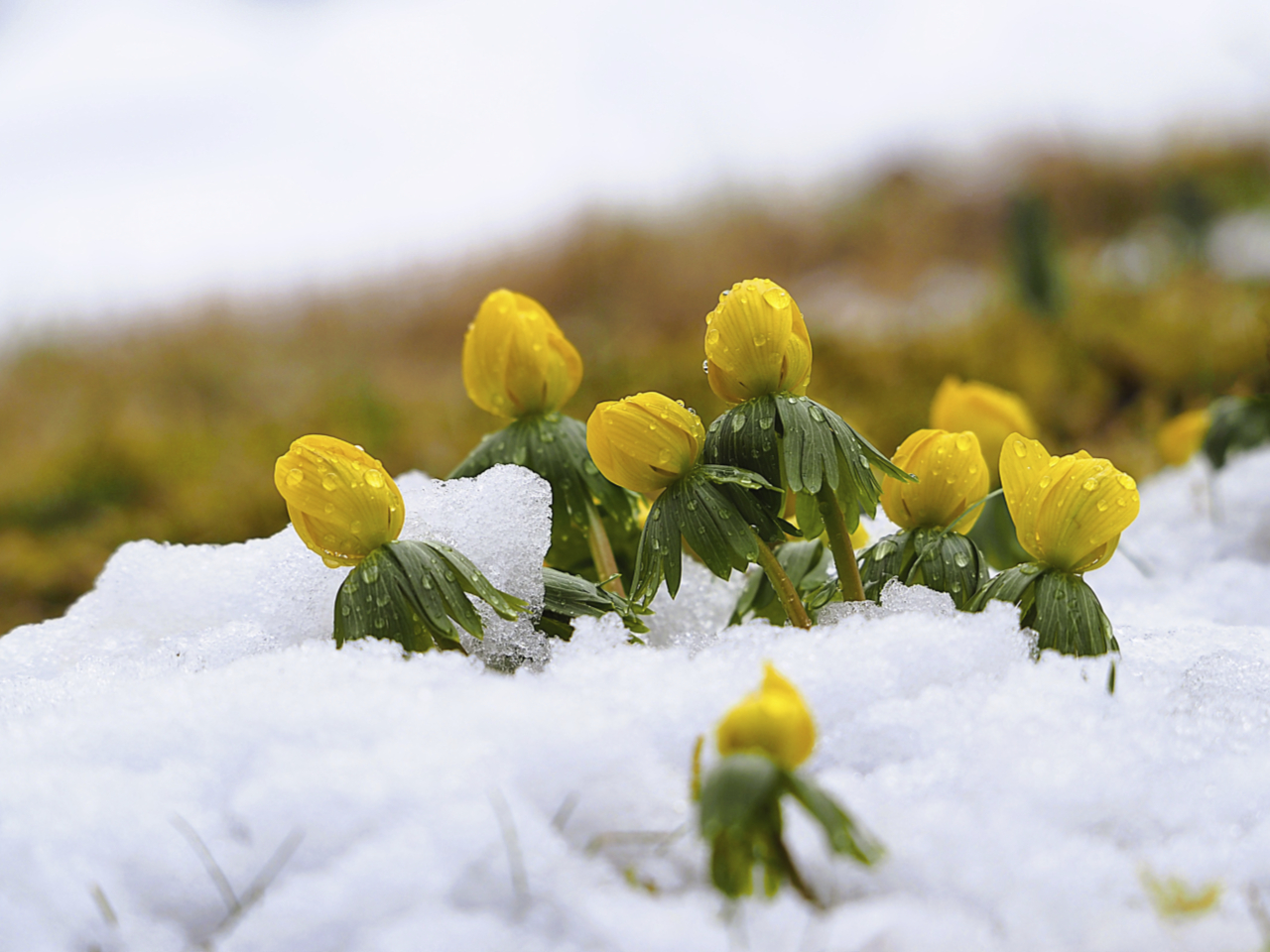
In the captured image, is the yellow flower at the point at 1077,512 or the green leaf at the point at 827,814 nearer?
the green leaf at the point at 827,814

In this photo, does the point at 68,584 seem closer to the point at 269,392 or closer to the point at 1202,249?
the point at 269,392

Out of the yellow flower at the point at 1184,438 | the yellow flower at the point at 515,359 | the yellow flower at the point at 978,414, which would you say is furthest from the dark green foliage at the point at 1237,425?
the yellow flower at the point at 515,359

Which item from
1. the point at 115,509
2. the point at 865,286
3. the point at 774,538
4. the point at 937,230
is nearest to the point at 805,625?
the point at 774,538

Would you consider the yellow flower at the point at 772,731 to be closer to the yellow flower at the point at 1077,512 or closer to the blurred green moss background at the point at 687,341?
the yellow flower at the point at 1077,512

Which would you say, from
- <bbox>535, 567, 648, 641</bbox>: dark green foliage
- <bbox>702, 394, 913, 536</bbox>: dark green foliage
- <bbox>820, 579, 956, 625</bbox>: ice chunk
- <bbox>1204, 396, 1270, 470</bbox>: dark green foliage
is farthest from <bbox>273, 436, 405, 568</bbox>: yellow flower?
<bbox>1204, 396, 1270, 470</bbox>: dark green foliage

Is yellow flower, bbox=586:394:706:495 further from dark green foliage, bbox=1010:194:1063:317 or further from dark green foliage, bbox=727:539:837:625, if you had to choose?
dark green foliage, bbox=1010:194:1063:317

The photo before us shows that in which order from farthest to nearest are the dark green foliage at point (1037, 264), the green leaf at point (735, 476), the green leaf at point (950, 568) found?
the dark green foliage at point (1037, 264)
the green leaf at point (950, 568)
the green leaf at point (735, 476)

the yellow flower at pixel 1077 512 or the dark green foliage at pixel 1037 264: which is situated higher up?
the yellow flower at pixel 1077 512

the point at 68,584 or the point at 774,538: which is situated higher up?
the point at 774,538
